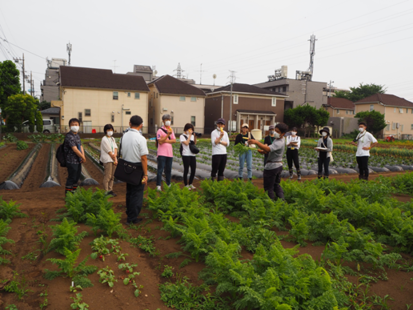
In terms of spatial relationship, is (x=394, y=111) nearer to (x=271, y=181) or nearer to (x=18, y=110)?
(x=271, y=181)

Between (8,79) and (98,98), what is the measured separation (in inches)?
385

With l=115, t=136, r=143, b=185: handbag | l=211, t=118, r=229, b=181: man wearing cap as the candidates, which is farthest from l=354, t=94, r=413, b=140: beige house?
l=115, t=136, r=143, b=185: handbag

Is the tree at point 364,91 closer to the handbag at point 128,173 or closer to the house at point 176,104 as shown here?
the house at point 176,104

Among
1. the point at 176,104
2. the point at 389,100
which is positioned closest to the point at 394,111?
the point at 389,100

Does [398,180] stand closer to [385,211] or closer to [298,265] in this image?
[385,211]

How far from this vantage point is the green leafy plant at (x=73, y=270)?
11.6 feet

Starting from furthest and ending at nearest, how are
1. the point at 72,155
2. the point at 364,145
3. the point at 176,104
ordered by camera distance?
the point at 176,104, the point at 364,145, the point at 72,155

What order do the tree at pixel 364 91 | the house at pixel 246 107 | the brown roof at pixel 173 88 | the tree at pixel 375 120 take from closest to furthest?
the brown roof at pixel 173 88
the house at pixel 246 107
the tree at pixel 375 120
the tree at pixel 364 91

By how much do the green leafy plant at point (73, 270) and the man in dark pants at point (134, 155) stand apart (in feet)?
5.95

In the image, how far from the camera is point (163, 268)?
13.5 feet

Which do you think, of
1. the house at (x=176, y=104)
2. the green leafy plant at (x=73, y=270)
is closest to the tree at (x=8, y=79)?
the house at (x=176, y=104)

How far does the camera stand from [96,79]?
1560 inches

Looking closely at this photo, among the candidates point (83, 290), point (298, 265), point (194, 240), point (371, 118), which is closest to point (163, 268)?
point (194, 240)

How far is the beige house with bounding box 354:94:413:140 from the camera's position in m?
50.7
